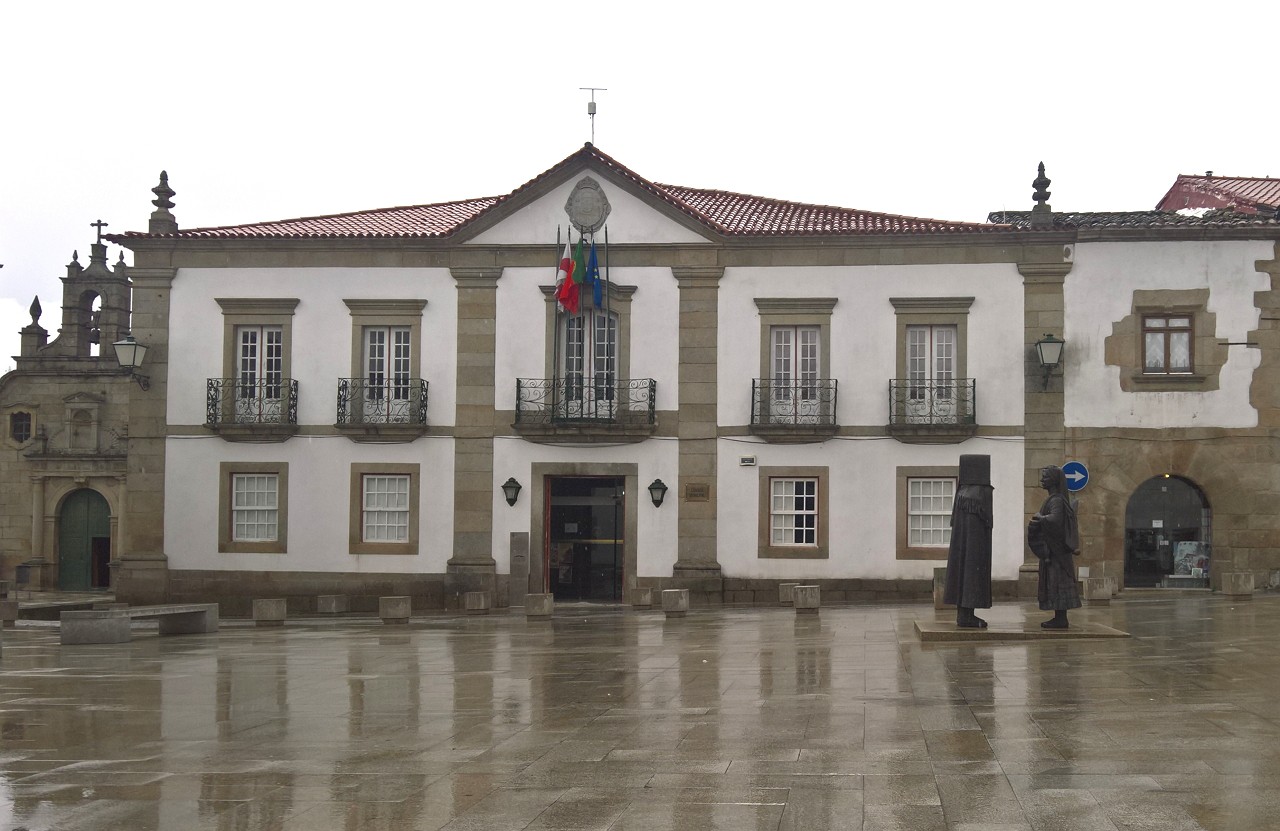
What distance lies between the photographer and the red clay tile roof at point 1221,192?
2761 cm

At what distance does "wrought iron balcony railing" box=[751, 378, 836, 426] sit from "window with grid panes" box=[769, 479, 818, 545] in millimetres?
1191

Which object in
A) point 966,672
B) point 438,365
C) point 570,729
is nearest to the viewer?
point 570,729

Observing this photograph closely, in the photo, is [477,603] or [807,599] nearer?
[807,599]

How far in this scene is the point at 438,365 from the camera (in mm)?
25562

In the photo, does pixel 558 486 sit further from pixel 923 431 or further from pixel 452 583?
pixel 923 431

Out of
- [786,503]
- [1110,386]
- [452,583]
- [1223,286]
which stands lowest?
[452,583]

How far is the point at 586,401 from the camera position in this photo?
25.3m

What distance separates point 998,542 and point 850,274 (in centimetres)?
580

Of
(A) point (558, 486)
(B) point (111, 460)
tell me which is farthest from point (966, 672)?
(B) point (111, 460)

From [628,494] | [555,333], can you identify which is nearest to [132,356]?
[555,333]

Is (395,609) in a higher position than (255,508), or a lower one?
lower

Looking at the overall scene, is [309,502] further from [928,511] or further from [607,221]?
[928,511]

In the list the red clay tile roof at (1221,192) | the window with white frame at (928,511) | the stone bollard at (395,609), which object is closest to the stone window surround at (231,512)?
the stone bollard at (395,609)

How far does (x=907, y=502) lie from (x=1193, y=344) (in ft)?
19.8
